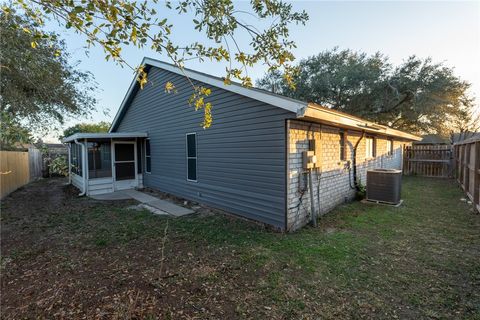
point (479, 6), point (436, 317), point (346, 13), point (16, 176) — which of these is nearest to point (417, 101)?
point (479, 6)

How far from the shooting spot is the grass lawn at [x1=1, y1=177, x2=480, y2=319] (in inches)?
99.8

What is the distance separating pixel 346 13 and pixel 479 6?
2842 mm

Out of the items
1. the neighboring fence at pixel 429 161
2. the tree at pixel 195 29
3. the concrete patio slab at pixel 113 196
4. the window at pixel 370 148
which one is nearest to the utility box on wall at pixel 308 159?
the tree at pixel 195 29

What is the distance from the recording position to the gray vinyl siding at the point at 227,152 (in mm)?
4828

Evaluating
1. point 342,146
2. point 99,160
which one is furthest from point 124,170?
point 342,146

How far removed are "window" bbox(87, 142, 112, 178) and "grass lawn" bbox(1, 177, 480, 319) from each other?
3.41 metres

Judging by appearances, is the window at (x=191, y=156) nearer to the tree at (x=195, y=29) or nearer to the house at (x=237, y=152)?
the house at (x=237, y=152)

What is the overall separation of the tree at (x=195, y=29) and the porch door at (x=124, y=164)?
26.3 ft

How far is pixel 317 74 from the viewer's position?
1814cm

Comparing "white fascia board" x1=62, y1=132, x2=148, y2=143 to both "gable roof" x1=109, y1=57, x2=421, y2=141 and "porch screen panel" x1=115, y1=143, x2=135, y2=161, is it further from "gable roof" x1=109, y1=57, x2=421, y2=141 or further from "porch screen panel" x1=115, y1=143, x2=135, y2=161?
"gable roof" x1=109, y1=57, x2=421, y2=141

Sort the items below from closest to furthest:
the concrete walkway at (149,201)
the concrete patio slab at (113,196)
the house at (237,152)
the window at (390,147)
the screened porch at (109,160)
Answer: the house at (237,152) → the concrete walkway at (149,201) → the concrete patio slab at (113,196) → the screened porch at (109,160) → the window at (390,147)

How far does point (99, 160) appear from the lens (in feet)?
30.6

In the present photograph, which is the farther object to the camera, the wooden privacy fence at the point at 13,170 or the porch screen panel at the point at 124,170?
the porch screen panel at the point at 124,170

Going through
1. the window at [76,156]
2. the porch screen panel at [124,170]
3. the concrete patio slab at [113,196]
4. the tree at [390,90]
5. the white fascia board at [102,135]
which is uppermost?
the tree at [390,90]
